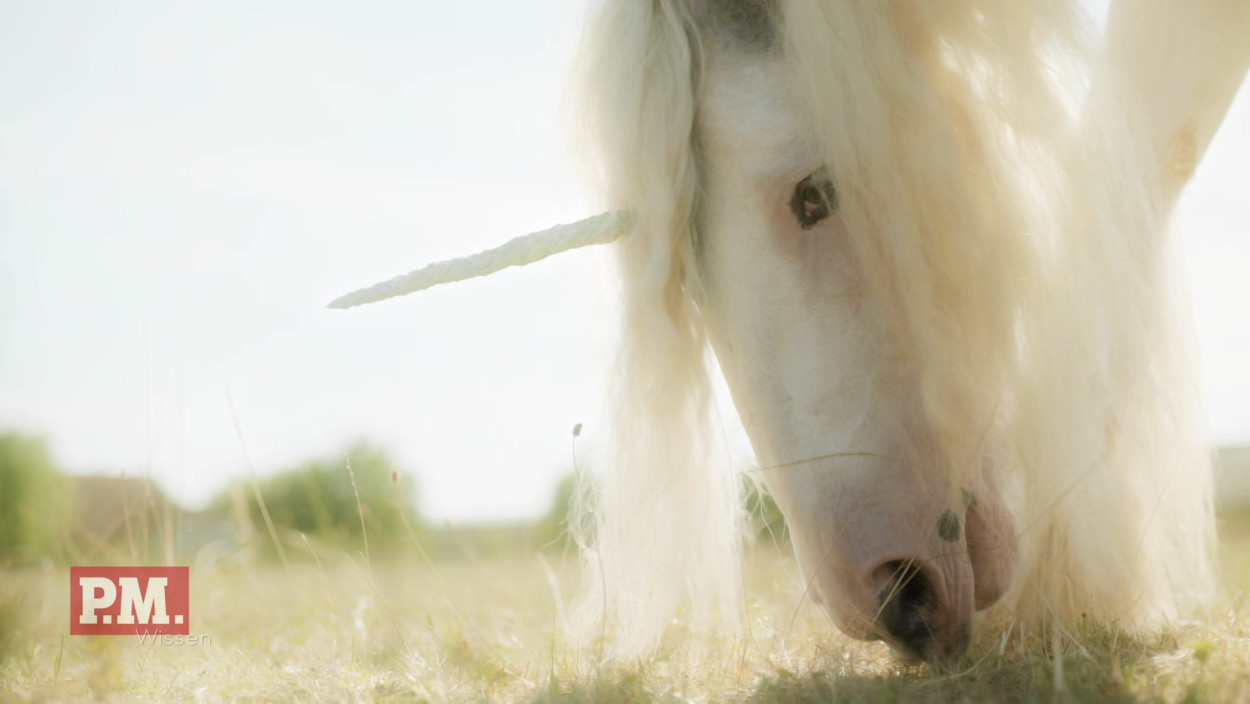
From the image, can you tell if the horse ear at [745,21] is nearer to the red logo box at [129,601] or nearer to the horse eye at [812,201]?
the horse eye at [812,201]

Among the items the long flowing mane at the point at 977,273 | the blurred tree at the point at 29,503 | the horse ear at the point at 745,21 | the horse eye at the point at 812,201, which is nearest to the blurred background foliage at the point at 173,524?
the blurred tree at the point at 29,503

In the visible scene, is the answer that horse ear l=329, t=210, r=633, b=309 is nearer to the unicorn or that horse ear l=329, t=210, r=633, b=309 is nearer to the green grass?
the unicorn

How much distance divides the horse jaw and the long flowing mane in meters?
0.05

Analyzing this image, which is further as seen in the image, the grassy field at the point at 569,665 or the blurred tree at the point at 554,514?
the blurred tree at the point at 554,514

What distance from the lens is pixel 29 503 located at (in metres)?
3.62

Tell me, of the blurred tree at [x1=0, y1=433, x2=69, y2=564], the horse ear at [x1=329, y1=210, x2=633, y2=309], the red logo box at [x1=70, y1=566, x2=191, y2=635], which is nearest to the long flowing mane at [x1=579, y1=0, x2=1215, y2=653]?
the horse ear at [x1=329, y1=210, x2=633, y2=309]

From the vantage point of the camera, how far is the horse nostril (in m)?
1.37

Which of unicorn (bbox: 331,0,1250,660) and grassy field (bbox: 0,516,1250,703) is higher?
unicorn (bbox: 331,0,1250,660)

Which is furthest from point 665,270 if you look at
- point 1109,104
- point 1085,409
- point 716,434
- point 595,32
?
point 1109,104

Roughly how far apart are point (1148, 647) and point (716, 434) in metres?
0.84

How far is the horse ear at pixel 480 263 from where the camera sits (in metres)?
1.59

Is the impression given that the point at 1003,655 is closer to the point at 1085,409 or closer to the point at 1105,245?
the point at 1085,409

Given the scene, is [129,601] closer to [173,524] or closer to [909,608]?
[173,524]

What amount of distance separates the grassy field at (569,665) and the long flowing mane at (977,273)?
6.5 inches
